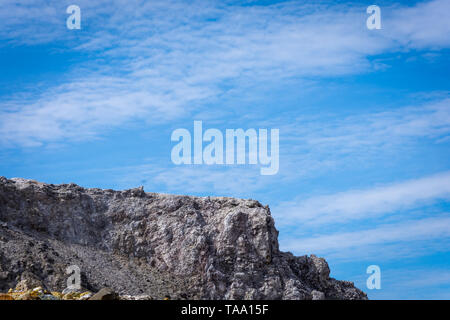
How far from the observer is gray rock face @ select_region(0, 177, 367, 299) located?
5400 cm

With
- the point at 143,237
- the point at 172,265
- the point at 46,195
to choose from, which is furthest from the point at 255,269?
the point at 46,195

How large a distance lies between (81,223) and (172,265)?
10323 millimetres

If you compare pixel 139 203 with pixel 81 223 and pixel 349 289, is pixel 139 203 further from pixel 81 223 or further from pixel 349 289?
pixel 349 289

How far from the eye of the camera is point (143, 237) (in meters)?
60.0

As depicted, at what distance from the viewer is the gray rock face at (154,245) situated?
5400 cm

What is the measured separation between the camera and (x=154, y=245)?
5938 centimetres

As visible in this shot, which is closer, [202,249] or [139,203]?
[202,249]
